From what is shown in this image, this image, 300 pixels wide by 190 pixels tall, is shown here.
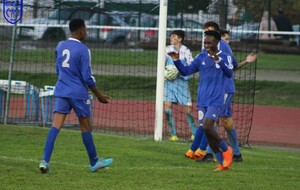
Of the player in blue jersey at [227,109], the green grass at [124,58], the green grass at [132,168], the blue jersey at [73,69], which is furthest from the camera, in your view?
the green grass at [124,58]

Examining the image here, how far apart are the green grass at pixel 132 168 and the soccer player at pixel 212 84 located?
1.09 feet

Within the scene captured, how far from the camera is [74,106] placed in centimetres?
1099

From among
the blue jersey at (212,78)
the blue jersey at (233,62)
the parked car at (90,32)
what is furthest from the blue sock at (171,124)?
the parked car at (90,32)

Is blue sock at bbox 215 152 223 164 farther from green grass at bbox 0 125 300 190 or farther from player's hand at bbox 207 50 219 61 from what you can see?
player's hand at bbox 207 50 219 61

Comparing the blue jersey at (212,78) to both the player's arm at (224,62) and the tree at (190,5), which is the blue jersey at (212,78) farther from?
the tree at (190,5)

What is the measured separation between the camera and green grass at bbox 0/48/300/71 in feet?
92.3

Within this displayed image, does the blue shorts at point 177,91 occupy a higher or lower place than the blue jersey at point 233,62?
lower

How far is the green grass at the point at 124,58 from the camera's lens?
2812 centimetres

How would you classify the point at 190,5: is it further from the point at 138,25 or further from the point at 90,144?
the point at 138,25

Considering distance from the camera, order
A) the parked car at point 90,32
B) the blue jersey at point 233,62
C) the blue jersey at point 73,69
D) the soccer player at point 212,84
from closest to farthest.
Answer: the blue jersey at point 73,69 → the soccer player at point 212,84 → the blue jersey at point 233,62 → the parked car at point 90,32

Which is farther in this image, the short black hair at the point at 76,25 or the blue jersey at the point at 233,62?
the blue jersey at the point at 233,62

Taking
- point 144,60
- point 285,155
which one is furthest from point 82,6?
point 144,60

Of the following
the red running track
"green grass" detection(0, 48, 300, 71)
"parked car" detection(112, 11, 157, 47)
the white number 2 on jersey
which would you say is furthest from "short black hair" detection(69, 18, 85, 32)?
"parked car" detection(112, 11, 157, 47)

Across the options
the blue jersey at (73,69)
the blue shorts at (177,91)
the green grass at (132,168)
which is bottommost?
the green grass at (132,168)
